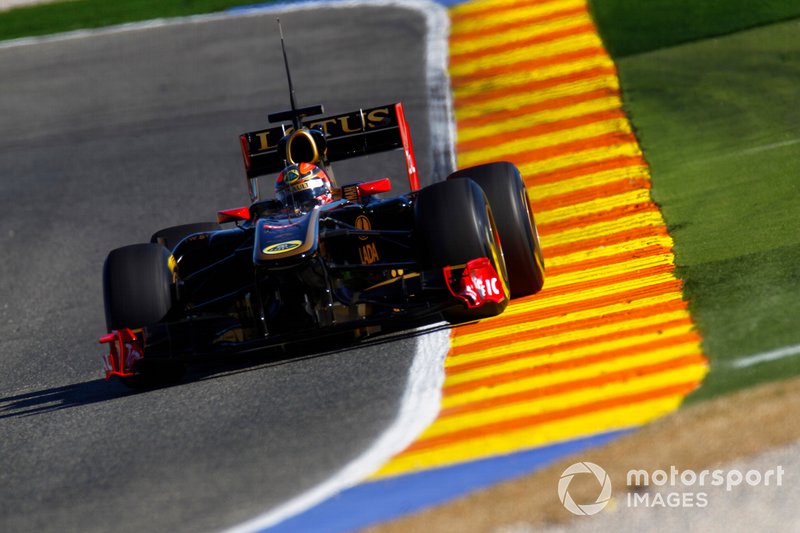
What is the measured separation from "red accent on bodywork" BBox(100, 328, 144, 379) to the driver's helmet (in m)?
1.70

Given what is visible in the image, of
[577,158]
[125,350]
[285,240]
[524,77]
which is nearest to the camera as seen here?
[285,240]

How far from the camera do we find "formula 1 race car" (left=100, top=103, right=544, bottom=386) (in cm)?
753

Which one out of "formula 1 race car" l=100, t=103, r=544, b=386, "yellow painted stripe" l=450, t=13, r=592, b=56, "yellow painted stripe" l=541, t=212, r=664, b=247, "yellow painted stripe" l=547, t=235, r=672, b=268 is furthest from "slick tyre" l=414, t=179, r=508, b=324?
"yellow painted stripe" l=450, t=13, r=592, b=56

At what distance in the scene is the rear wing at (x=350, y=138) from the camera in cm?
980

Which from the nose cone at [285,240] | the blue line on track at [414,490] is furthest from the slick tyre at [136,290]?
the blue line on track at [414,490]

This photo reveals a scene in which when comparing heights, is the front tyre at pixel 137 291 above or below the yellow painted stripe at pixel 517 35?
below

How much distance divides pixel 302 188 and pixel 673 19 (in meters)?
8.10

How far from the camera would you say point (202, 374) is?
27.3 feet

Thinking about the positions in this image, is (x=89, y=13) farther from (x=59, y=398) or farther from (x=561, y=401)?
(x=561, y=401)

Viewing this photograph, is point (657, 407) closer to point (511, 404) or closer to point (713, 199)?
point (511, 404)

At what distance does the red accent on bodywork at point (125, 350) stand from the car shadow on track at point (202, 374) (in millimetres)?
286

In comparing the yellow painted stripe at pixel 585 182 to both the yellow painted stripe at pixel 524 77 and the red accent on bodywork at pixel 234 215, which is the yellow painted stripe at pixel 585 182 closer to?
the yellow painted stripe at pixel 524 77

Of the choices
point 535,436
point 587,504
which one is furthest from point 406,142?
point 587,504

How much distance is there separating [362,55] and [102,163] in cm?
372
